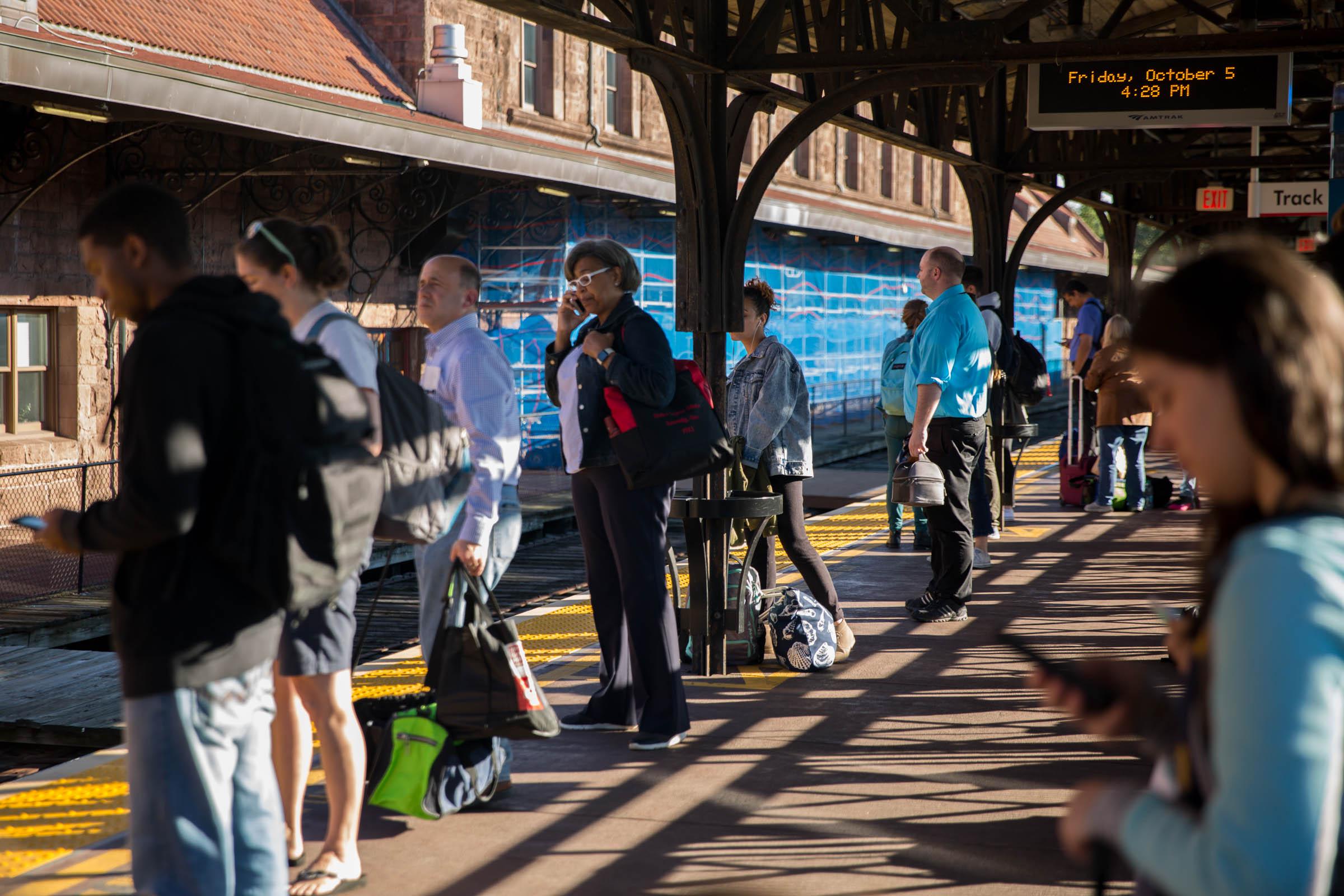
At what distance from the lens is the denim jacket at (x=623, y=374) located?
15.9 feet

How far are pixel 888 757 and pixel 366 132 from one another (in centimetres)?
823

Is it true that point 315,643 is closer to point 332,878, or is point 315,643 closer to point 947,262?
point 332,878

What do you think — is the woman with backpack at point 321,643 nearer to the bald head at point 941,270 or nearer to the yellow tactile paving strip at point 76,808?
the yellow tactile paving strip at point 76,808

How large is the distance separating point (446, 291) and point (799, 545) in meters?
2.59

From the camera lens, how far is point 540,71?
20.4 meters

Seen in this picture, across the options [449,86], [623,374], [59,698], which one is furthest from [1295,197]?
[59,698]

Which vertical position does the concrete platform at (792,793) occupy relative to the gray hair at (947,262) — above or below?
below

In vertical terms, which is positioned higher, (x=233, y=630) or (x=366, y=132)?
(x=366, y=132)

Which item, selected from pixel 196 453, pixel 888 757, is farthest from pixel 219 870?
pixel 888 757

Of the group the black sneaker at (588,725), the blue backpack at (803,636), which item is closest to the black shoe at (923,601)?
the blue backpack at (803,636)

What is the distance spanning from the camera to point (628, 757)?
16.2ft

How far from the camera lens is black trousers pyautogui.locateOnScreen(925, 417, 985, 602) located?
7.14 meters

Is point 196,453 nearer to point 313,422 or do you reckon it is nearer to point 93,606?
point 313,422

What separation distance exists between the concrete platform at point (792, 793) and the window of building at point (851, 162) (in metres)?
26.1
